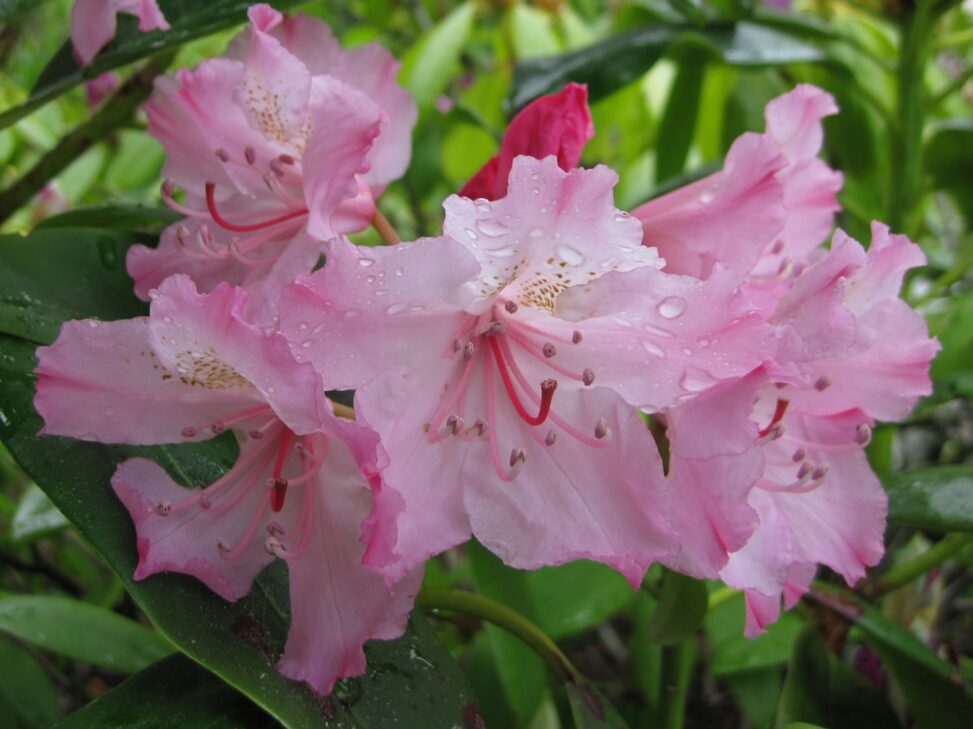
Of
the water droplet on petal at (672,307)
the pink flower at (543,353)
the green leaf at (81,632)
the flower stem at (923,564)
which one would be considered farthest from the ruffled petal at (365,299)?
the flower stem at (923,564)

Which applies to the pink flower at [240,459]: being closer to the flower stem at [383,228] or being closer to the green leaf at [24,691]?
the flower stem at [383,228]

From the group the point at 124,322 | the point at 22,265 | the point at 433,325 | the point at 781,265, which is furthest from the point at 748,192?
the point at 22,265

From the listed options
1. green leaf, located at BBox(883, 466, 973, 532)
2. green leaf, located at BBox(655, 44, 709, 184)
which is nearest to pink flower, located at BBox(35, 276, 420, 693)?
green leaf, located at BBox(883, 466, 973, 532)

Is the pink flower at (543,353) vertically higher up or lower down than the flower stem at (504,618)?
higher up

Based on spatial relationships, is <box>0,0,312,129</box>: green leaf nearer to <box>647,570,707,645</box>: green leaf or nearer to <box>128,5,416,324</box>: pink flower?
<box>128,5,416,324</box>: pink flower

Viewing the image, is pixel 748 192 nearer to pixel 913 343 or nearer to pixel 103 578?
pixel 913 343

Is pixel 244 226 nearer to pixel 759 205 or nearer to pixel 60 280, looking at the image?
pixel 60 280

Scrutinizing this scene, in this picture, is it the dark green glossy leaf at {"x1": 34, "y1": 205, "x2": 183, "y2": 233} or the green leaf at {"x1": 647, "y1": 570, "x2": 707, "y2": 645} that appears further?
the dark green glossy leaf at {"x1": 34, "y1": 205, "x2": 183, "y2": 233}
